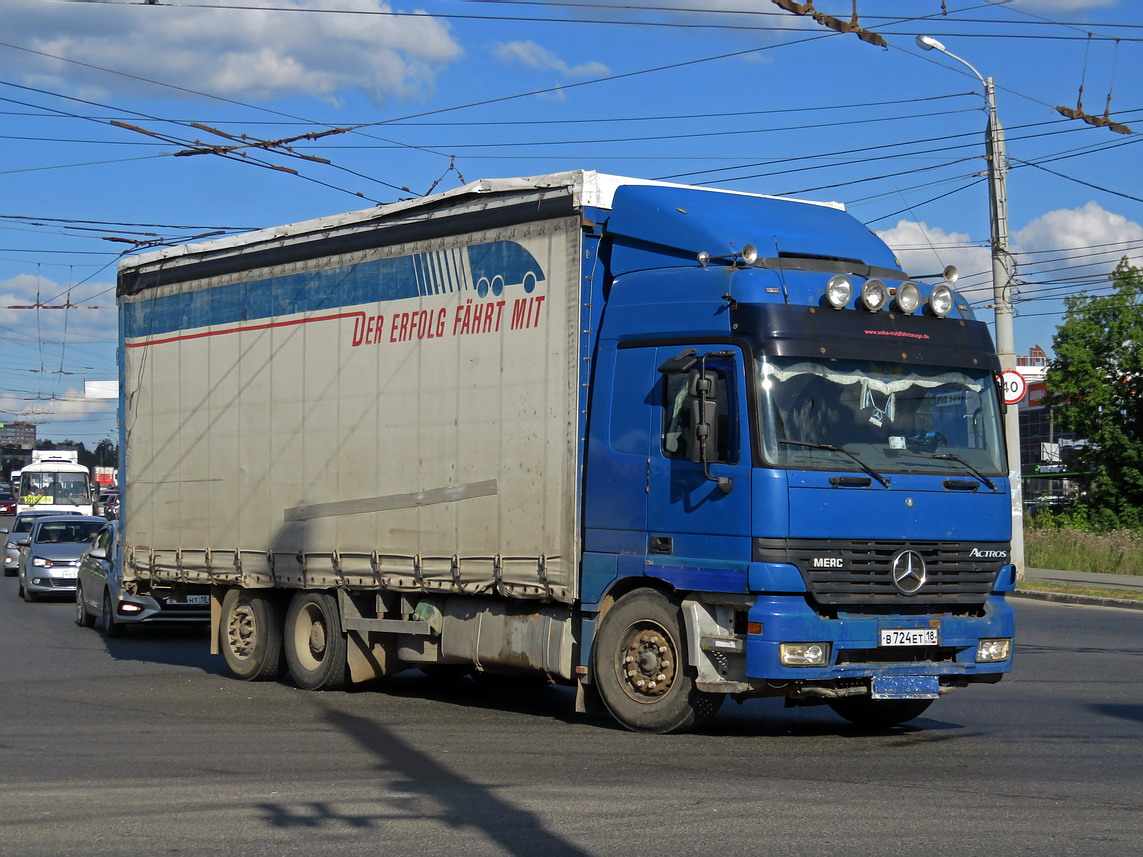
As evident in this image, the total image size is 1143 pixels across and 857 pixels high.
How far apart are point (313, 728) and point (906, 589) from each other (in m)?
4.35

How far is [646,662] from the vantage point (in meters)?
10.0

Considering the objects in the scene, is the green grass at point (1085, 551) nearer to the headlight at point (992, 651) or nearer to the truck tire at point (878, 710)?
the truck tire at point (878, 710)

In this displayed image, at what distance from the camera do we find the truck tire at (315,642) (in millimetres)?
13008

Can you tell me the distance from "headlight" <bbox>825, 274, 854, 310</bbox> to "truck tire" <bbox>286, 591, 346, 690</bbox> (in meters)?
5.51

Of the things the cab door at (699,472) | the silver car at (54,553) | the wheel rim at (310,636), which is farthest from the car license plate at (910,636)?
the silver car at (54,553)

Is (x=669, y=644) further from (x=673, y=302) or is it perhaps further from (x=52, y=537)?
(x=52, y=537)

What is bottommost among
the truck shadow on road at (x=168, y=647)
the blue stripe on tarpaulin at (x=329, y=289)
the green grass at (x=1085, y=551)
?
the truck shadow on road at (x=168, y=647)

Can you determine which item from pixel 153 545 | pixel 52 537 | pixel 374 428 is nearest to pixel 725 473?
pixel 374 428

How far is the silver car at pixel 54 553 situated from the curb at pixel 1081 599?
1627 cm

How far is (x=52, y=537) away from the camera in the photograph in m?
27.3

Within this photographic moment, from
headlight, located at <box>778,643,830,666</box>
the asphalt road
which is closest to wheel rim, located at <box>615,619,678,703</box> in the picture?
the asphalt road

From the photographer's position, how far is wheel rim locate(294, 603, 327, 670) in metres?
13.4

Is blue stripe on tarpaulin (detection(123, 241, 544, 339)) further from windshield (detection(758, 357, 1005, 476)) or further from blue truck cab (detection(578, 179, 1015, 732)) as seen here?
windshield (detection(758, 357, 1005, 476))

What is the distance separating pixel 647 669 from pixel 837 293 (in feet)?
9.36
